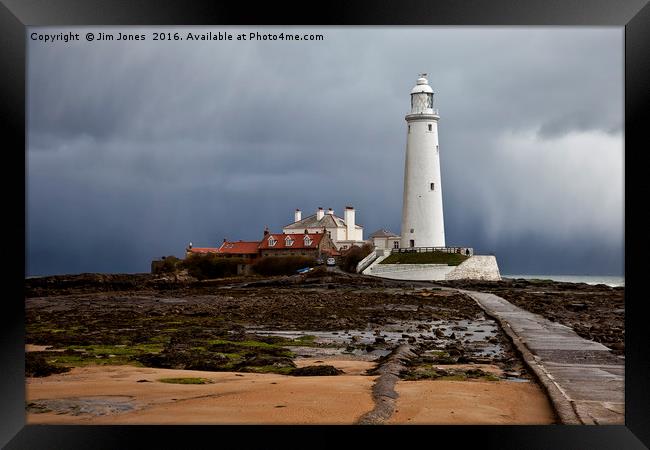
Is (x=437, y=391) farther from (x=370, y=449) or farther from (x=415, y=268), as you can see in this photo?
(x=415, y=268)

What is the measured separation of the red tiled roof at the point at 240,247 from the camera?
41531mm

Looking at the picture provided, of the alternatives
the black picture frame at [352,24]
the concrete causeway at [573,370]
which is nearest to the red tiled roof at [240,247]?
the concrete causeway at [573,370]

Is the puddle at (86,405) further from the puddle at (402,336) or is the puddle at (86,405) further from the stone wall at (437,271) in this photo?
the stone wall at (437,271)

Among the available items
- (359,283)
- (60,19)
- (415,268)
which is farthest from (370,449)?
(415,268)

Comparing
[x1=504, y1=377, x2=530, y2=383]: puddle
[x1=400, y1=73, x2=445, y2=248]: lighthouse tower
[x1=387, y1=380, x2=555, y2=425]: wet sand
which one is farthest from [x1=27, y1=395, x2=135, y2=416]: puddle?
[x1=400, y1=73, x2=445, y2=248]: lighthouse tower

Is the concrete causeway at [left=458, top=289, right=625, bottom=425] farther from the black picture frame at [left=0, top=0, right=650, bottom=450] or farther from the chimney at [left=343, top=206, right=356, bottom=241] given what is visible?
the chimney at [left=343, top=206, right=356, bottom=241]

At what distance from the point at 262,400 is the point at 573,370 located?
12.1 ft

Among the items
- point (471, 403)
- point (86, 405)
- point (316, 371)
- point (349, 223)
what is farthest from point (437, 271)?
Result: point (86, 405)

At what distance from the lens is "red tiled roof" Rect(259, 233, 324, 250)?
137ft

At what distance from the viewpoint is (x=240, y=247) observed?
42219 millimetres

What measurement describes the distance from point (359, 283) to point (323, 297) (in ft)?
20.0

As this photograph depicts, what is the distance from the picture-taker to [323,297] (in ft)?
82.4

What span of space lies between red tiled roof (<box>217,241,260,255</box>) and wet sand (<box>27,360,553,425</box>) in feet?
105

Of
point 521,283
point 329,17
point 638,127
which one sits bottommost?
point 521,283
